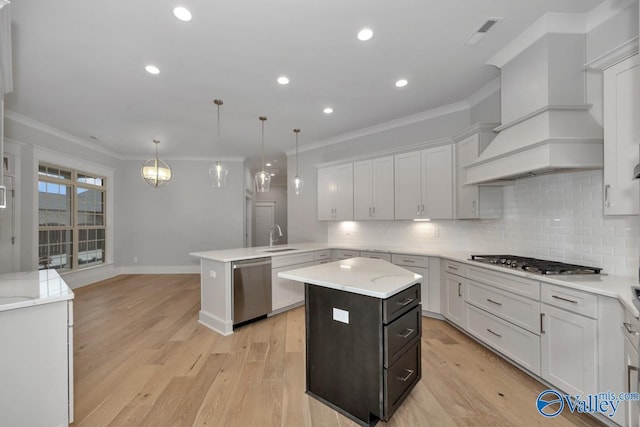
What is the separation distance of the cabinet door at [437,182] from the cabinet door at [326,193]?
166 centimetres

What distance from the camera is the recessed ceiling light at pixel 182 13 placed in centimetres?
191

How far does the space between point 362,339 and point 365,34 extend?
2.41 meters

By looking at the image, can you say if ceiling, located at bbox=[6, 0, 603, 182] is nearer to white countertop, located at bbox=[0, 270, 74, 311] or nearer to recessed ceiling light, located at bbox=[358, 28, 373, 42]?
recessed ceiling light, located at bbox=[358, 28, 373, 42]

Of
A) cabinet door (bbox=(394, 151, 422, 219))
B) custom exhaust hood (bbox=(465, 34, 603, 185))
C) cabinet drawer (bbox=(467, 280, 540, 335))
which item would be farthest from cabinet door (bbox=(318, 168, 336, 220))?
custom exhaust hood (bbox=(465, 34, 603, 185))

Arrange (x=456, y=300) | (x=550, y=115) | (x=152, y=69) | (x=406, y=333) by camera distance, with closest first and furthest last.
Answer: (x=406, y=333) → (x=550, y=115) → (x=152, y=69) → (x=456, y=300)

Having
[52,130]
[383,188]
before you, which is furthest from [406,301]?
[52,130]

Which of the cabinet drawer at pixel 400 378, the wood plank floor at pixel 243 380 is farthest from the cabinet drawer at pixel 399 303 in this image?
the wood plank floor at pixel 243 380

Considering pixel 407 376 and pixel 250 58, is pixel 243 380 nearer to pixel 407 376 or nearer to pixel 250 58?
pixel 407 376

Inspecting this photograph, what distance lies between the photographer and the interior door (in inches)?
151

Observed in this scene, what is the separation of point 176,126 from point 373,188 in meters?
3.44

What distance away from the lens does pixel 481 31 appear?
2215 mm

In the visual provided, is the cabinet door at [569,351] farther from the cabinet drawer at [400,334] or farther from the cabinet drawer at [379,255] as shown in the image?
the cabinet drawer at [379,255]

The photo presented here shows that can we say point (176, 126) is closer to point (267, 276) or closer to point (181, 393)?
point (267, 276)

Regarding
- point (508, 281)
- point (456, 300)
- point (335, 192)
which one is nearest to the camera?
point (508, 281)
